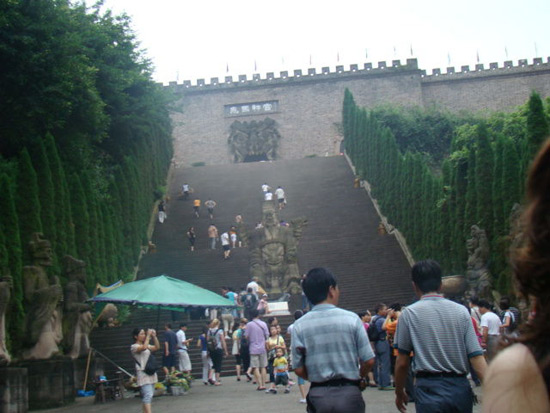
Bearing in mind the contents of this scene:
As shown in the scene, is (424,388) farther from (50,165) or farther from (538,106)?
(50,165)

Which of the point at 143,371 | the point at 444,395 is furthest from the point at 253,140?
the point at 444,395

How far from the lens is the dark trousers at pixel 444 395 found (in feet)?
16.7

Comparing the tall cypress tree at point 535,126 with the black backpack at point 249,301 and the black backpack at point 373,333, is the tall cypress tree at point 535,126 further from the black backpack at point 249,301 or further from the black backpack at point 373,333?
the black backpack at point 373,333

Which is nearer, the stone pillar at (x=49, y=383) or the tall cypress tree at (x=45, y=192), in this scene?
the stone pillar at (x=49, y=383)

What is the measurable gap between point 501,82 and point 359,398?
55.4 m

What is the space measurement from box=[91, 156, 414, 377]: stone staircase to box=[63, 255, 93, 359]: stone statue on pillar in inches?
111

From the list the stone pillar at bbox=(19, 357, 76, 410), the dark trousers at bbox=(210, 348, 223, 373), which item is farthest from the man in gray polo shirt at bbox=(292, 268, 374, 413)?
the dark trousers at bbox=(210, 348, 223, 373)

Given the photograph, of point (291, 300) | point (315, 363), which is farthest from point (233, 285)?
point (315, 363)

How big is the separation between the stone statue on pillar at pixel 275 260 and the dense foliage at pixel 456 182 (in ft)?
17.0

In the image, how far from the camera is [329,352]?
17.3 ft

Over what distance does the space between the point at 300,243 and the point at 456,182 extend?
755 centimetres

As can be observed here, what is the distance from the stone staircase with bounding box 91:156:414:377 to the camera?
79.0ft

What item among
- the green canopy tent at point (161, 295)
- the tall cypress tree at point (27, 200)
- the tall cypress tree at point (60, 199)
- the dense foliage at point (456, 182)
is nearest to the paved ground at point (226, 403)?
the green canopy tent at point (161, 295)

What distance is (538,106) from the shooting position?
771 inches
